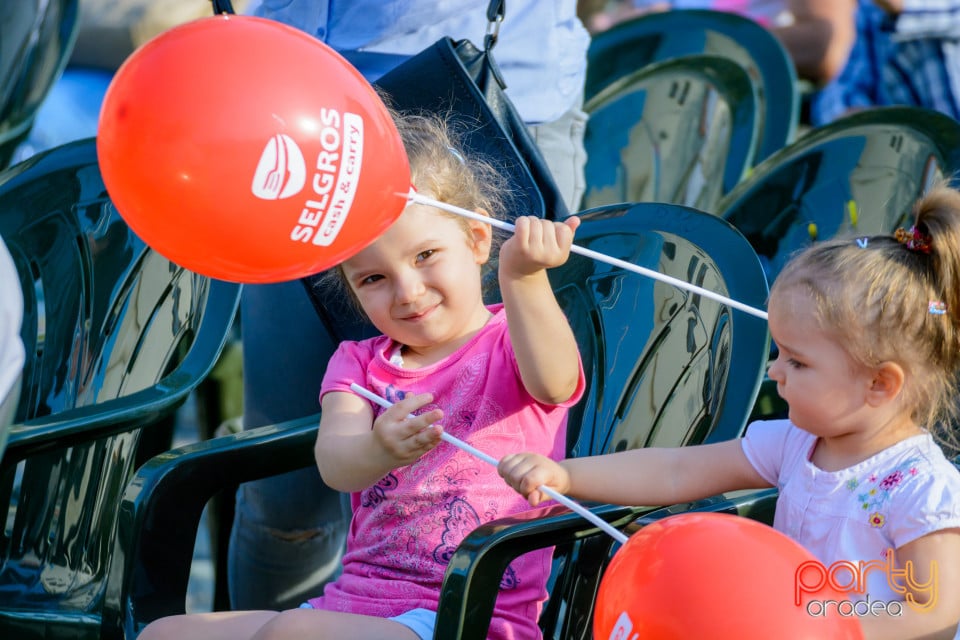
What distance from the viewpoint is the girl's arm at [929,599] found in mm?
1545

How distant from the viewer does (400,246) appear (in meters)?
1.93

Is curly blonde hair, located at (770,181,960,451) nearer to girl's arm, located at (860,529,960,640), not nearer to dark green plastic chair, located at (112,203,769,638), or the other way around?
girl's arm, located at (860,529,960,640)

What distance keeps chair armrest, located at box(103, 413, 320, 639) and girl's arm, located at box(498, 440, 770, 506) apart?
0.56 metres

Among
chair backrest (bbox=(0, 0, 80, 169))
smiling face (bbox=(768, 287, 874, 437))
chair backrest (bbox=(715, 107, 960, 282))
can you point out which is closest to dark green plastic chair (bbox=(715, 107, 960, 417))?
chair backrest (bbox=(715, 107, 960, 282))

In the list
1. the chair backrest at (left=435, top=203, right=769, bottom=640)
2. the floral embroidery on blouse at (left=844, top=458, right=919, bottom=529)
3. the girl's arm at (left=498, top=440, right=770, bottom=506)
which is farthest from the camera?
the chair backrest at (left=435, top=203, right=769, bottom=640)

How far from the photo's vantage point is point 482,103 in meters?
2.22

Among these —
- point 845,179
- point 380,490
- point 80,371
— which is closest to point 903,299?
point 380,490

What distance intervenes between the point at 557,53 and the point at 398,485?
966 mm

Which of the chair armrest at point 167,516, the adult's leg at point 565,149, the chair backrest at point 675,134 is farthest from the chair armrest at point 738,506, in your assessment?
the chair backrest at point 675,134

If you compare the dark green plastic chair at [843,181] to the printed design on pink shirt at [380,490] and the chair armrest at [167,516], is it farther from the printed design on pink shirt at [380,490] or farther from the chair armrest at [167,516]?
the chair armrest at [167,516]

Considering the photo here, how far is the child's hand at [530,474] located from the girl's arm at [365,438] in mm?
105

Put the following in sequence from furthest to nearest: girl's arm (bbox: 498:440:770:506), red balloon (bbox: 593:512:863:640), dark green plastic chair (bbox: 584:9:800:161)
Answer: dark green plastic chair (bbox: 584:9:800:161)
girl's arm (bbox: 498:440:770:506)
red balloon (bbox: 593:512:863:640)

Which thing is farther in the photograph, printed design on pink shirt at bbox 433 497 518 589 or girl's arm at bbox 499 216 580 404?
printed design on pink shirt at bbox 433 497 518 589

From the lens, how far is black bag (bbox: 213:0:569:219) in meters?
2.21
